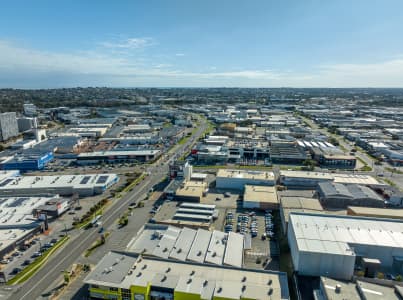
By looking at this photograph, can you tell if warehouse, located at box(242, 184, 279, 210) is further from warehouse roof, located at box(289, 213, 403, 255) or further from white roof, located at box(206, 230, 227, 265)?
white roof, located at box(206, 230, 227, 265)

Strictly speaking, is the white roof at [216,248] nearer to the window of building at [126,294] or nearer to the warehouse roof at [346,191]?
the window of building at [126,294]

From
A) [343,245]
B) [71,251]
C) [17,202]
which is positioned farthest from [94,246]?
[343,245]

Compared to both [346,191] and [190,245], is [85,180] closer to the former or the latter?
[190,245]

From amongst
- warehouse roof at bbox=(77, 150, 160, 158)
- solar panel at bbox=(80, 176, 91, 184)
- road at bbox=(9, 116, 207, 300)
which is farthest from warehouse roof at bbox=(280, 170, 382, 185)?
solar panel at bbox=(80, 176, 91, 184)

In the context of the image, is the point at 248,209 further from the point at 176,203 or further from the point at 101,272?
the point at 101,272

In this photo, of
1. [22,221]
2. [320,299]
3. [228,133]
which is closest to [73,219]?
[22,221]

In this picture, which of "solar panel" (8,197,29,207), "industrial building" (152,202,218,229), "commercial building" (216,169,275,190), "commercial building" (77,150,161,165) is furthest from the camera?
"commercial building" (77,150,161,165)
